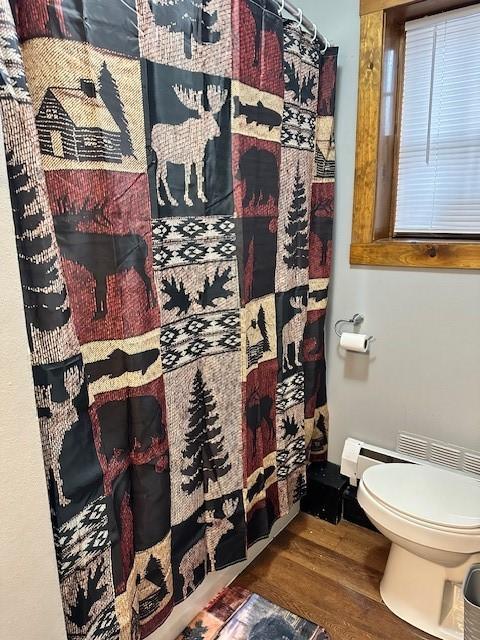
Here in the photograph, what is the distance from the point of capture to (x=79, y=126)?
3.19 ft

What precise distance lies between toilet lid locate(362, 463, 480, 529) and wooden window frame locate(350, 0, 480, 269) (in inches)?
31.6

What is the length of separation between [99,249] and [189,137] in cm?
44

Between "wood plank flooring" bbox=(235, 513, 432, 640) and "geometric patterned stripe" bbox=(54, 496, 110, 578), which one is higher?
"geometric patterned stripe" bbox=(54, 496, 110, 578)

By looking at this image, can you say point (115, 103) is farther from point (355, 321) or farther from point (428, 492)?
point (428, 492)

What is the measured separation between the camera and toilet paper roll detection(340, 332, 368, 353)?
76.8 inches

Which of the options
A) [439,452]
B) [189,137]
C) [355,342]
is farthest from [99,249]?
[439,452]

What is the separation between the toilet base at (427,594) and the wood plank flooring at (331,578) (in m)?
0.04

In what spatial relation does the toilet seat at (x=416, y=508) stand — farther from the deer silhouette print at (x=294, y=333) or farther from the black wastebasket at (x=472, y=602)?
the deer silhouette print at (x=294, y=333)

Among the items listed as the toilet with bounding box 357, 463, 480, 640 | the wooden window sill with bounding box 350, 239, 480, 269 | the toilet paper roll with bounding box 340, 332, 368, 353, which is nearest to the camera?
the toilet with bounding box 357, 463, 480, 640

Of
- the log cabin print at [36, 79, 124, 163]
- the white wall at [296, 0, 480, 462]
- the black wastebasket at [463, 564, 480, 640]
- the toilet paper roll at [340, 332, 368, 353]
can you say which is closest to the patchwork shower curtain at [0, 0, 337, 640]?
the log cabin print at [36, 79, 124, 163]

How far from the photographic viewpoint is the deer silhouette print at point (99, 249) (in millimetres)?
998

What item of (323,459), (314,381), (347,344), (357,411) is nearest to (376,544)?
(323,459)

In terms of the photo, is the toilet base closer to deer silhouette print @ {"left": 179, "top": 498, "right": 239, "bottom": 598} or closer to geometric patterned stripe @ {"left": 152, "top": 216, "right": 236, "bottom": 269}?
deer silhouette print @ {"left": 179, "top": 498, "right": 239, "bottom": 598}

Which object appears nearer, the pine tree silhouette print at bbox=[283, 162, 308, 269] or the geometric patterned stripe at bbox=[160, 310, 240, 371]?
the geometric patterned stripe at bbox=[160, 310, 240, 371]
